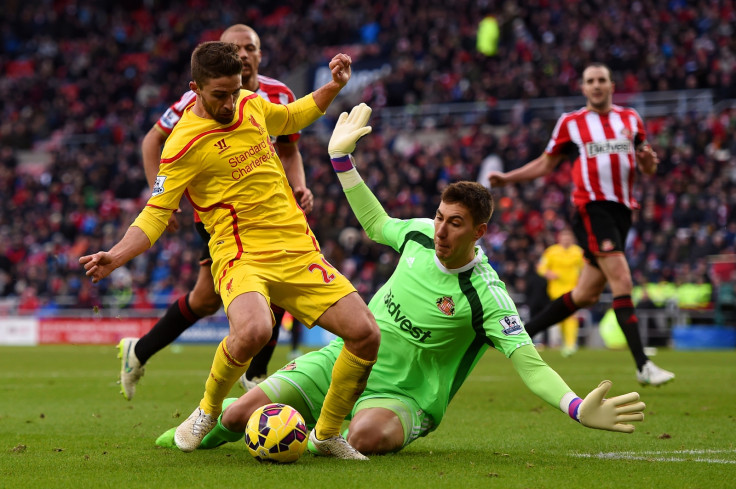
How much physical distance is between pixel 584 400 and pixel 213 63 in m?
2.39

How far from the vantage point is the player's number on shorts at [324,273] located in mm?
5031

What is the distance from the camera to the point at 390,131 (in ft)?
84.0

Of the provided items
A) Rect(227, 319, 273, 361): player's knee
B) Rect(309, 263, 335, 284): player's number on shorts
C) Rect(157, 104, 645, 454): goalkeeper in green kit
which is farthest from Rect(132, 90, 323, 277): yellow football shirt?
Rect(227, 319, 273, 361): player's knee

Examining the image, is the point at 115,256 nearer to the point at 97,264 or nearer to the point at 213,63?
the point at 97,264

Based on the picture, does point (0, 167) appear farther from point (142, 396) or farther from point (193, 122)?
point (193, 122)

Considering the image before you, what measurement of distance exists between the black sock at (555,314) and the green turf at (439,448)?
24.2 inches

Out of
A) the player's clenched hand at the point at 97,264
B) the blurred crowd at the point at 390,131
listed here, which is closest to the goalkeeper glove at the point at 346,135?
the player's clenched hand at the point at 97,264

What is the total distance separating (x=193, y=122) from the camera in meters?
5.03

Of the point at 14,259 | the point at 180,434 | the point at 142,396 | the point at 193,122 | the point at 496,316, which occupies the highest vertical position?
the point at 193,122

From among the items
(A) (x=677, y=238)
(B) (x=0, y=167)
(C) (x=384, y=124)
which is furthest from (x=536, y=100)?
(B) (x=0, y=167)

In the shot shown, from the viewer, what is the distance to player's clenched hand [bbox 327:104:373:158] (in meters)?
5.16

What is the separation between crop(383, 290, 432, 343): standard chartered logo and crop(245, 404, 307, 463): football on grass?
33.1 inches

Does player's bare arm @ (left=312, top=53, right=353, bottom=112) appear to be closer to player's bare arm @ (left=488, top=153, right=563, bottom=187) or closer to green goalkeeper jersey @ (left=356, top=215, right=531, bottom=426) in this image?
green goalkeeper jersey @ (left=356, top=215, right=531, bottom=426)

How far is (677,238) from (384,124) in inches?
382
